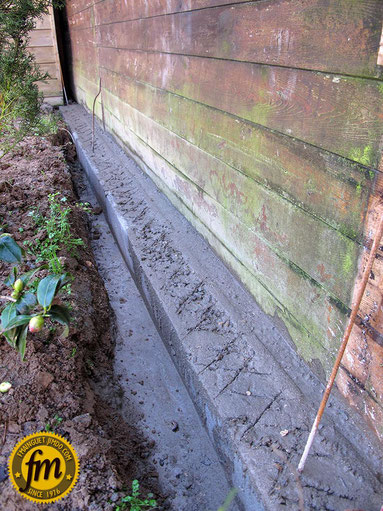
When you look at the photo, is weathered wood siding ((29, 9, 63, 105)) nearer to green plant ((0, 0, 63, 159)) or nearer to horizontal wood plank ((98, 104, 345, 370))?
green plant ((0, 0, 63, 159))

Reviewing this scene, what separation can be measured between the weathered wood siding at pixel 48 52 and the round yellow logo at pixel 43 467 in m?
8.28

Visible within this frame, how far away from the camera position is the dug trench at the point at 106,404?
1663 mm

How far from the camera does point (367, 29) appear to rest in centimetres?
123

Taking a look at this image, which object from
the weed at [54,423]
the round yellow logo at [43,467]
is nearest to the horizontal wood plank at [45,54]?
the weed at [54,423]

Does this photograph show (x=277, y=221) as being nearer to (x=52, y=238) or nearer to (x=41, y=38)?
(x=52, y=238)

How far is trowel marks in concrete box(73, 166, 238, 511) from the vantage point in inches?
73.5

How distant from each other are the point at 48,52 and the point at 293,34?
344 inches

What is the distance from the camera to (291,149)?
1.69 metres

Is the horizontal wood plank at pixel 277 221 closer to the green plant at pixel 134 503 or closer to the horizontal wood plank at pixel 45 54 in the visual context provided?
the green plant at pixel 134 503

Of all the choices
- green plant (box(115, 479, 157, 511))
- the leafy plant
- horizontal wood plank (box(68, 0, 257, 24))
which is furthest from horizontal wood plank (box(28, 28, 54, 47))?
green plant (box(115, 479, 157, 511))

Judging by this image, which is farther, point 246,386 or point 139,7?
point 139,7

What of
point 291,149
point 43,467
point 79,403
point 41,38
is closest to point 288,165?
point 291,149

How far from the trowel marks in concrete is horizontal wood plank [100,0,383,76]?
1785 millimetres

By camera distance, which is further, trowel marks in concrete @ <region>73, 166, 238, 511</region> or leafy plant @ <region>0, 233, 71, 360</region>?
trowel marks in concrete @ <region>73, 166, 238, 511</region>
